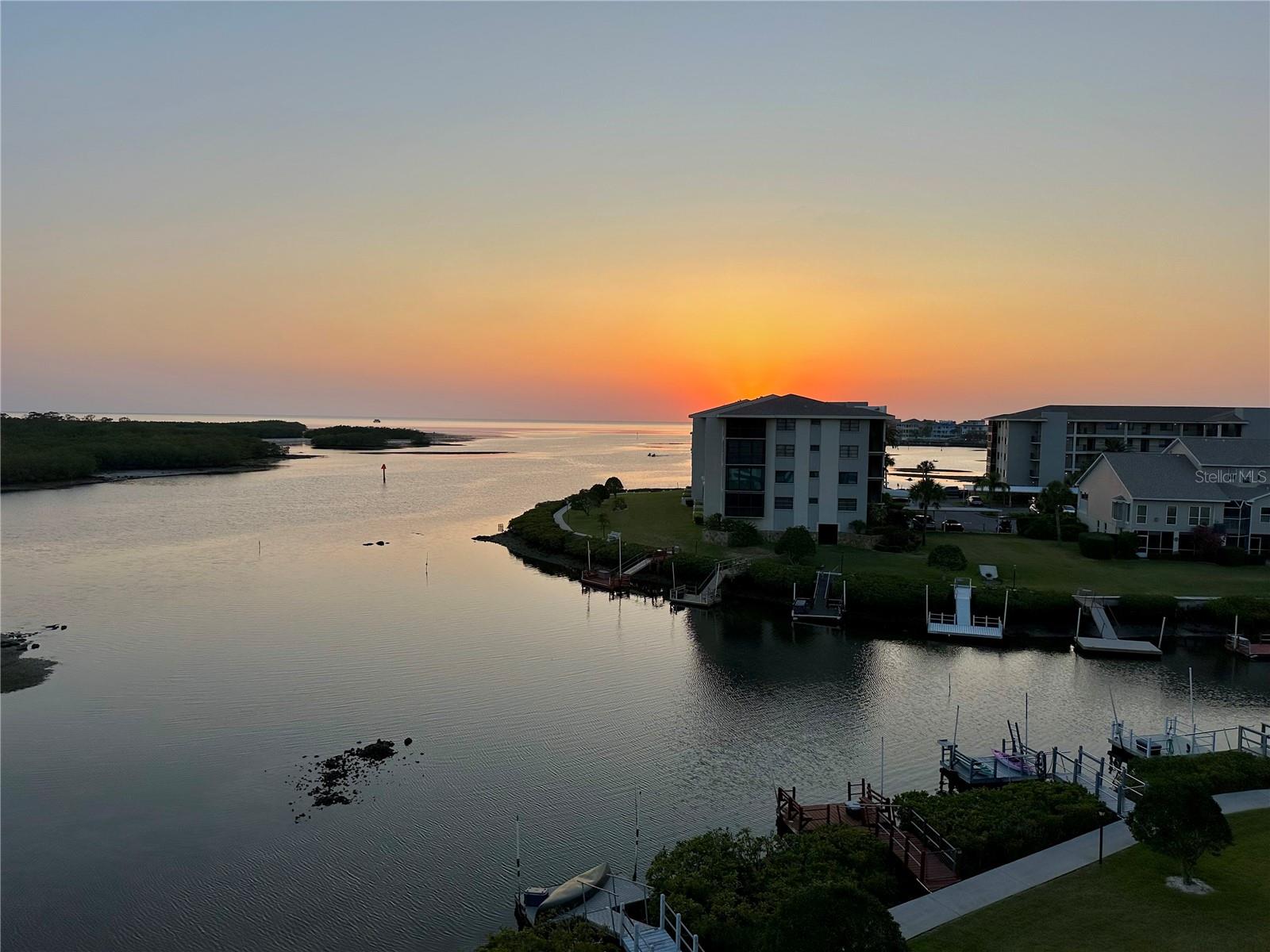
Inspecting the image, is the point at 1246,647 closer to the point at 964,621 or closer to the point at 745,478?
the point at 964,621

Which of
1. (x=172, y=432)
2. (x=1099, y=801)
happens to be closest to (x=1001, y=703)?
(x=1099, y=801)

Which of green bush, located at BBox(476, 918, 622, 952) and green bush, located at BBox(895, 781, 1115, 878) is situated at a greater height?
green bush, located at BBox(895, 781, 1115, 878)

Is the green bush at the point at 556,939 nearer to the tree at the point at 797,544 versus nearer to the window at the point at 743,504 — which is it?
the tree at the point at 797,544

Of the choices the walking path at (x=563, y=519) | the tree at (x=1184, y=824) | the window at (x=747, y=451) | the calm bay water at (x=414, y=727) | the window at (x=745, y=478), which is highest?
the window at (x=747, y=451)

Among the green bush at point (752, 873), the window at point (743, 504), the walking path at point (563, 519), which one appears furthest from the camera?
the walking path at point (563, 519)

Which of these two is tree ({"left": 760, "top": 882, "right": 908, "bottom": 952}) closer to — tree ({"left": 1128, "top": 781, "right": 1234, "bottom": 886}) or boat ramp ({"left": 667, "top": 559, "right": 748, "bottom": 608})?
tree ({"left": 1128, "top": 781, "right": 1234, "bottom": 886})

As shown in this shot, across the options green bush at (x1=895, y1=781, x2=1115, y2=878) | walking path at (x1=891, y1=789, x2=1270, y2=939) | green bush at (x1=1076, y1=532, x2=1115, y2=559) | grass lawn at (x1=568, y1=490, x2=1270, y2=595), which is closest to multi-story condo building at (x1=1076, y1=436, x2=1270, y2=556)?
green bush at (x1=1076, y1=532, x2=1115, y2=559)

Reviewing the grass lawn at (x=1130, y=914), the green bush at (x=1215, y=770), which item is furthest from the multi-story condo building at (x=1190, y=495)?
the grass lawn at (x=1130, y=914)
